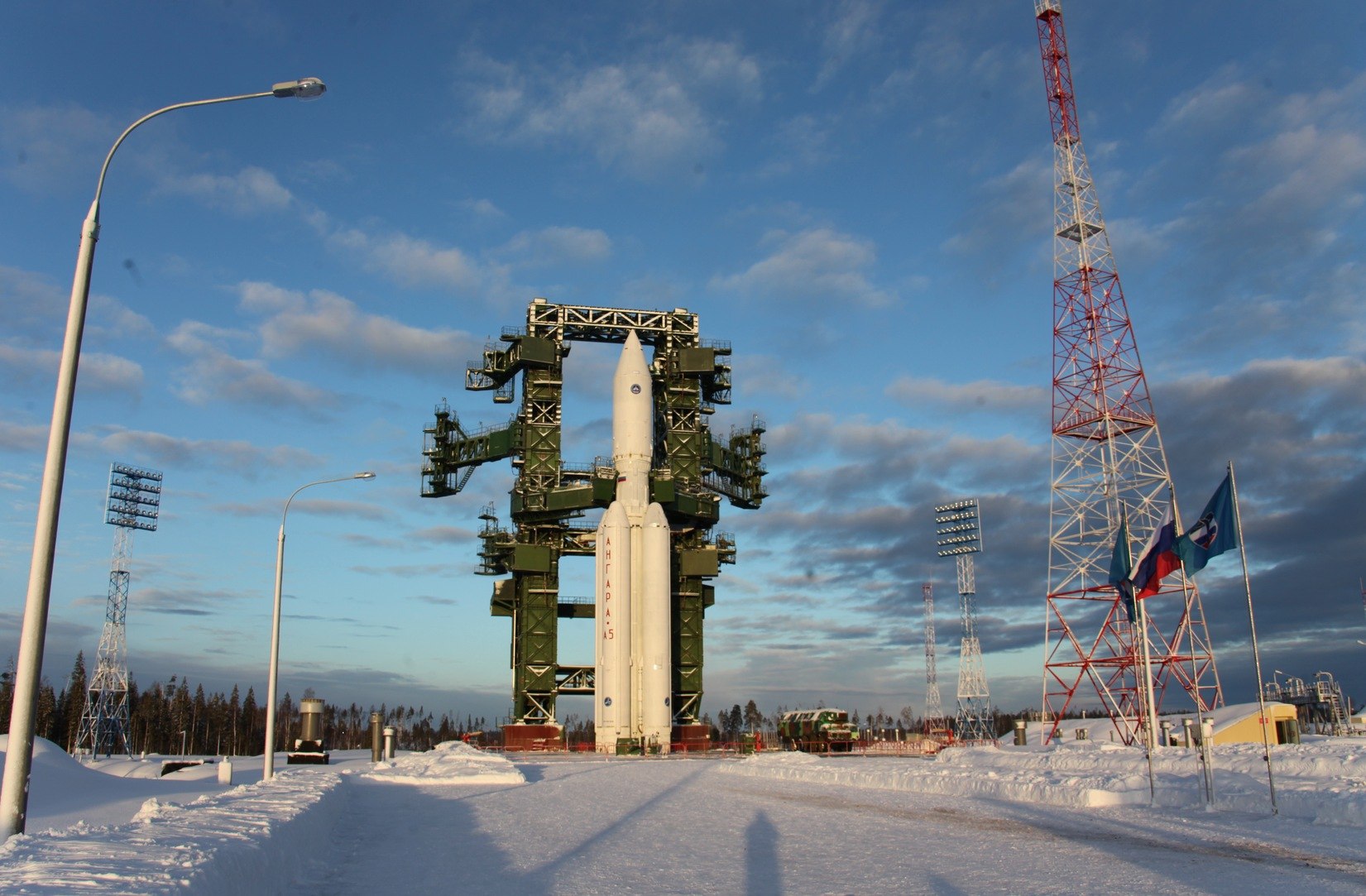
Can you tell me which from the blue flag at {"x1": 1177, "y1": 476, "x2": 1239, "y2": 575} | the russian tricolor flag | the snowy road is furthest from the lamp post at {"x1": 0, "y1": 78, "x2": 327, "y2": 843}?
the russian tricolor flag

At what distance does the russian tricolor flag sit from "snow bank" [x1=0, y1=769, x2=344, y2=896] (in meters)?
26.8

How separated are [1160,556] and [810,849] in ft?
64.1

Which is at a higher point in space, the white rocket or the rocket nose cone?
the rocket nose cone

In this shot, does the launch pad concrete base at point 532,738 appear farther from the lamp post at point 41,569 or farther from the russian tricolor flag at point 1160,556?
the lamp post at point 41,569

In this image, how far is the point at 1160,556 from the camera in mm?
33312

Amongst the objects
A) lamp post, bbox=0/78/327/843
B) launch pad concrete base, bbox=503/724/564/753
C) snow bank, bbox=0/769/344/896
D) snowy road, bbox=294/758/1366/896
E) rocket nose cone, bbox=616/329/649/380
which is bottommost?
launch pad concrete base, bbox=503/724/564/753

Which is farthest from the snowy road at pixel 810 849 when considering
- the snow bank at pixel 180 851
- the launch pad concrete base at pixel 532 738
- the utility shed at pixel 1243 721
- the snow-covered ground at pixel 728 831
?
the launch pad concrete base at pixel 532 738

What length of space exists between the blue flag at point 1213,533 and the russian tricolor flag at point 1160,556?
2250 mm

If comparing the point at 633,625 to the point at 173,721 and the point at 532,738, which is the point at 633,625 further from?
the point at 173,721

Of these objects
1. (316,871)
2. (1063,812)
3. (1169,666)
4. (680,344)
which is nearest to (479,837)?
(316,871)

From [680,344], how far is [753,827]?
65.7m

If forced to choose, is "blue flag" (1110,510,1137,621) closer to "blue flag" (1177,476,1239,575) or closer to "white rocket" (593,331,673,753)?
"blue flag" (1177,476,1239,575)

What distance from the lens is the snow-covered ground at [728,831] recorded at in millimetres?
14109

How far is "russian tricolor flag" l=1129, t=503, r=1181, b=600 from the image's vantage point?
Answer: 32.9m
